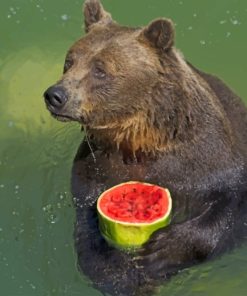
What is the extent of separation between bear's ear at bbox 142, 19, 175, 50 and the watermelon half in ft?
3.55

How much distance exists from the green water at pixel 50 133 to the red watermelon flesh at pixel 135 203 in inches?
31.0

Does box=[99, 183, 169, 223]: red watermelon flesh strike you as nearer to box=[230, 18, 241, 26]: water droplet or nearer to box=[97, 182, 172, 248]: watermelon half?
box=[97, 182, 172, 248]: watermelon half

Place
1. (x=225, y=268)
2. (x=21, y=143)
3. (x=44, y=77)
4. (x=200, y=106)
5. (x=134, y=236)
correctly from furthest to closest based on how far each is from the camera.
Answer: (x=44, y=77), (x=21, y=143), (x=225, y=268), (x=200, y=106), (x=134, y=236)

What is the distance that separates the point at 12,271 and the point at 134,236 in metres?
1.68

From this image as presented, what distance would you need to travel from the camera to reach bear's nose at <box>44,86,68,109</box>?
5.74m

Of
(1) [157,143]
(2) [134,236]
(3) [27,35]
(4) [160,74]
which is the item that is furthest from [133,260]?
(3) [27,35]

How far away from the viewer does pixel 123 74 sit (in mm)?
6059

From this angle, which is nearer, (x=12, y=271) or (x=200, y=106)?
(x=200, y=106)

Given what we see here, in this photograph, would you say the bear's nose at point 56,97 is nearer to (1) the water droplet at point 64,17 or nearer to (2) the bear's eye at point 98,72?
(2) the bear's eye at point 98,72

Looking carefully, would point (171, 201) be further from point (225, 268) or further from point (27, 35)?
point (27, 35)

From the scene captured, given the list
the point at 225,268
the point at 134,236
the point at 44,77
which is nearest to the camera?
the point at 134,236

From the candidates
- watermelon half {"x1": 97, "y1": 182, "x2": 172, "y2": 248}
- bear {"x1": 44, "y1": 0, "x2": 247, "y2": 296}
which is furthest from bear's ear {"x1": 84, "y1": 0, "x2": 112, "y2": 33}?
watermelon half {"x1": 97, "y1": 182, "x2": 172, "y2": 248}

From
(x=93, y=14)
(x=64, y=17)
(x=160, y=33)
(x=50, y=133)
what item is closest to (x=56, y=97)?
(x=160, y=33)

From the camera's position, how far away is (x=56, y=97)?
18.8 feet
